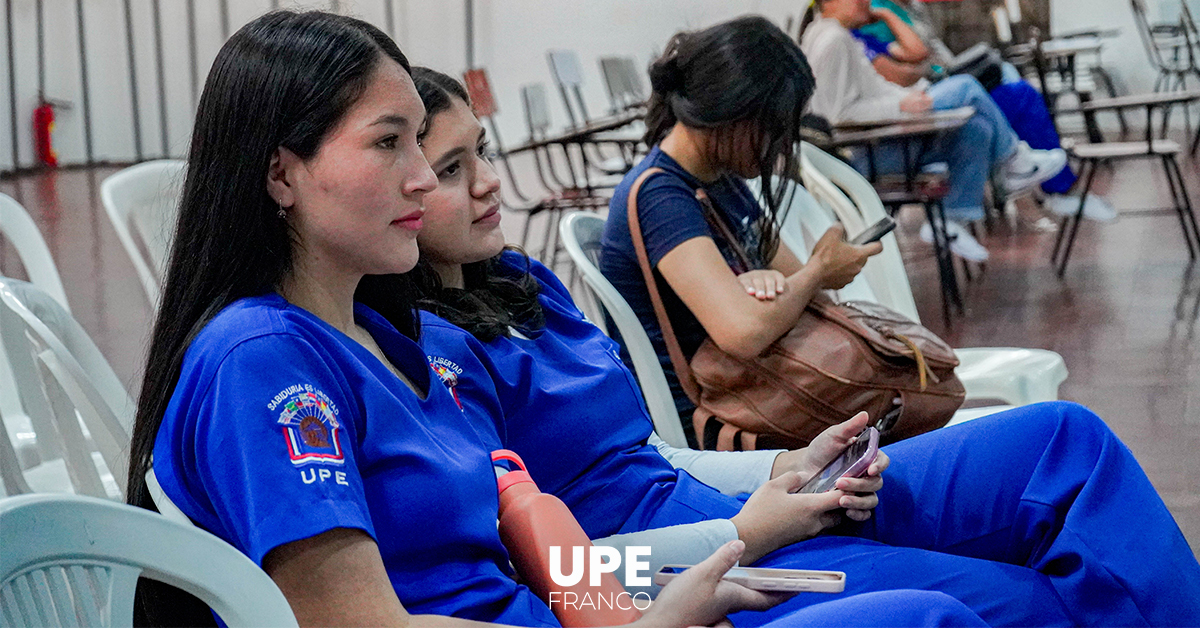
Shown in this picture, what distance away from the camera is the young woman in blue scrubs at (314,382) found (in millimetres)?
844

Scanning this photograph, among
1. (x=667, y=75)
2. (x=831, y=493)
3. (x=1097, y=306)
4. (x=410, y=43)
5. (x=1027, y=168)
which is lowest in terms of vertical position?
(x=1097, y=306)

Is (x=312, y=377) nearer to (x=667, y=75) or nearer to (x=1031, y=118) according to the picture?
(x=667, y=75)

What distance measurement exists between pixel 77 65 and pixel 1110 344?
694 centimetres

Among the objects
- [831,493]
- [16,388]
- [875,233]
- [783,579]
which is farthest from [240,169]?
[875,233]

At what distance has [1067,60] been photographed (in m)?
5.64

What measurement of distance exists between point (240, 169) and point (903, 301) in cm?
170

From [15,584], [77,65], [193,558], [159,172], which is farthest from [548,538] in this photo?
[77,65]

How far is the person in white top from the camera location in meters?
4.24

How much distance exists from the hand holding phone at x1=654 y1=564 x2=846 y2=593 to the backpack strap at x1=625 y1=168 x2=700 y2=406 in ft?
2.04

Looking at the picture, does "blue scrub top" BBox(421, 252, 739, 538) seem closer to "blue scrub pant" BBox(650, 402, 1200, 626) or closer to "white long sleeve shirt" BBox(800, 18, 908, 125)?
"blue scrub pant" BBox(650, 402, 1200, 626)

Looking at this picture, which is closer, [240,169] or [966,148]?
[240,169]

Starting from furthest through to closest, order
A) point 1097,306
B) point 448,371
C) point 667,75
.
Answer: point 1097,306 < point 667,75 < point 448,371

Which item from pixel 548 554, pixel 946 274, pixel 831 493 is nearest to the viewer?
pixel 548 554

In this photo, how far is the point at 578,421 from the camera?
1.29 metres
